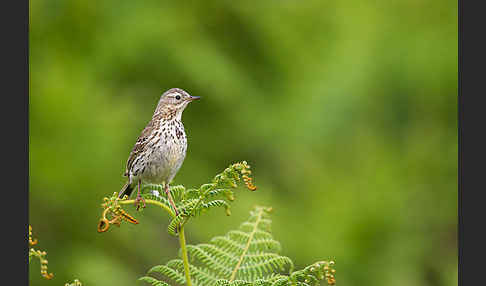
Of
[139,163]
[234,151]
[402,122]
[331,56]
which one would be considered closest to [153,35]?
[234,151]

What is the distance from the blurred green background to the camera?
4.77 m

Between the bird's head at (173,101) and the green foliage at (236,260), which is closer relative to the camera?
the green foliage at (236,260)

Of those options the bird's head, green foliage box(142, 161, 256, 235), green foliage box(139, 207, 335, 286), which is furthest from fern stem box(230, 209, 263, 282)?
the bird's head

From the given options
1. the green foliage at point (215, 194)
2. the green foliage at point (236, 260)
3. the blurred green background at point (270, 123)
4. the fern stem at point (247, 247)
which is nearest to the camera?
the green foliage at point (215, 194)

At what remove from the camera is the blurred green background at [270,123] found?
4766 mm

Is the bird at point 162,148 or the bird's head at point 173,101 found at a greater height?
the bird's head at point 173,101

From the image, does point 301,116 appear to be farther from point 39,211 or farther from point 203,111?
point 39,211

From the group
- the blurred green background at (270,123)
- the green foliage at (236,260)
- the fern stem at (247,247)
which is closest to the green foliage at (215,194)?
the green foliage at (236,260)

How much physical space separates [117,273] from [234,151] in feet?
4.59

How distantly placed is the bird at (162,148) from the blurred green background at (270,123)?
181 centimetres

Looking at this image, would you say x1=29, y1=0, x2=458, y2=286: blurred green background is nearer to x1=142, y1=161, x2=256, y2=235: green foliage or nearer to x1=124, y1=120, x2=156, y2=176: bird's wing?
x1=124, y1=120, x2=156, y2=176: bird's wing

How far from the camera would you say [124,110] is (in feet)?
16.9

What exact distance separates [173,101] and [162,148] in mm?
231

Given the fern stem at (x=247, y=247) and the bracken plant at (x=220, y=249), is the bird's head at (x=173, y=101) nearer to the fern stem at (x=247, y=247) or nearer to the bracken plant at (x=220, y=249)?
the bracken plant at (x=220, y=249)
